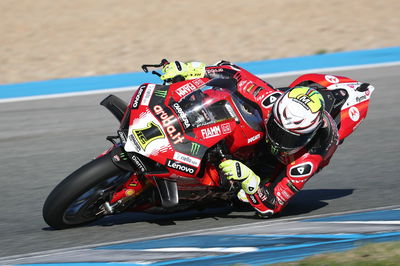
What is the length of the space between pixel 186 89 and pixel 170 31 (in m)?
10.9

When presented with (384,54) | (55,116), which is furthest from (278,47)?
(55,116)

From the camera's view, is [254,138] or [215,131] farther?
[254,138]

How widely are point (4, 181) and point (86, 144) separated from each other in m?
1.56

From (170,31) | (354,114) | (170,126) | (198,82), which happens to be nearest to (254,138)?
(198,82)

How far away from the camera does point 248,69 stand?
1265 centimetres

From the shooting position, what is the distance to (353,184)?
22.0 ft

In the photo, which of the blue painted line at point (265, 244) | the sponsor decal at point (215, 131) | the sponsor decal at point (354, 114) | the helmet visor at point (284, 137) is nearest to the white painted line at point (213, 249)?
the blue painted line at point (265, 244)

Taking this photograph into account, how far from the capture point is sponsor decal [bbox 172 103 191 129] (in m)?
5.09

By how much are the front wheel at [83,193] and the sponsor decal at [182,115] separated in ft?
1.82

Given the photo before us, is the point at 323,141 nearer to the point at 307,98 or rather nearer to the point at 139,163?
the point at 307,98

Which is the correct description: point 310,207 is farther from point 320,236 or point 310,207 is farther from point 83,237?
point 83,237

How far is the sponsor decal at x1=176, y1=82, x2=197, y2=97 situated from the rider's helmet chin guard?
608mm

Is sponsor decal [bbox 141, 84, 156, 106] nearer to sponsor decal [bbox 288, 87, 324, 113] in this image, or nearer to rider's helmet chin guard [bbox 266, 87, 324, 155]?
rider's helmet chin guard [bbox 266, 87, 324, 155]

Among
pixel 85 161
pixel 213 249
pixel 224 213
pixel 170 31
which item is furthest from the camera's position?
pixel 170 31
